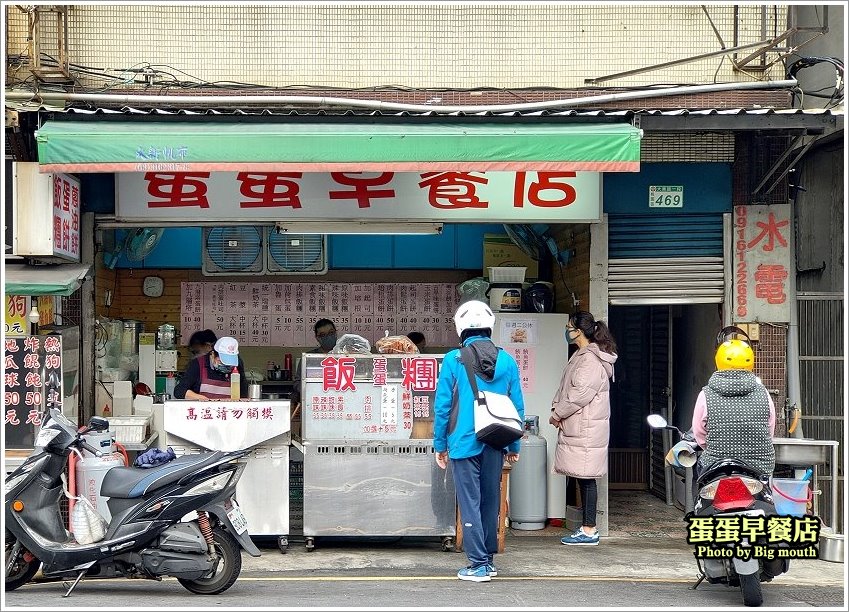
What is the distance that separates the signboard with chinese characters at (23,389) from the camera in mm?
8180

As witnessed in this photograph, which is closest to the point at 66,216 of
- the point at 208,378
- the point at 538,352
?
the point at 208,378

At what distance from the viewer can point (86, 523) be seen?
6.97m

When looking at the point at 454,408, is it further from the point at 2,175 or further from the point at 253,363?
the point at 253,363

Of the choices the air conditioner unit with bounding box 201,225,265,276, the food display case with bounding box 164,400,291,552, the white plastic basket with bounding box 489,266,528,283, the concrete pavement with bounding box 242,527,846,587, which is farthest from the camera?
the air conditioner unit with bounding box 201,225,265,276

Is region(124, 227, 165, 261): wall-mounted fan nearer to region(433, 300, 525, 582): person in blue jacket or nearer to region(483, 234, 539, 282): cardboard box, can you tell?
region(483, 234, 539, 282): cardboard box

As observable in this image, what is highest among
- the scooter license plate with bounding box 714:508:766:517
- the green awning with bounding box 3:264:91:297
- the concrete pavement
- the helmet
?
the green awning with bounding box 3:264:91:297

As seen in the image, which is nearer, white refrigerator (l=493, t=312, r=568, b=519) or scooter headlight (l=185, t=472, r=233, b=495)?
scooter headlight (l=185, t=472, r=233, b=495)

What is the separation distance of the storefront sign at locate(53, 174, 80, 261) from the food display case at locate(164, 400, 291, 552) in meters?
1.63

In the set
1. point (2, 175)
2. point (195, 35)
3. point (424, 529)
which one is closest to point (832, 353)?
point (424, 529)

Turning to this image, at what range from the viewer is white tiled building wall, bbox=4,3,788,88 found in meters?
9.89

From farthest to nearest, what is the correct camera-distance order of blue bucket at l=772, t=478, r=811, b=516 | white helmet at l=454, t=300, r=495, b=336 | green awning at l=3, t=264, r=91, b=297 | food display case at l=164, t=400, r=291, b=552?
food display case at l=164, t=400, r=291, b=552
green awning at l=3, t=264, r=91, b=297
blue bucket at l=772, t=478, r=811, b=516
white helmet at l=454, t=300, r=495, b=336

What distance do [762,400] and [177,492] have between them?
3963mm

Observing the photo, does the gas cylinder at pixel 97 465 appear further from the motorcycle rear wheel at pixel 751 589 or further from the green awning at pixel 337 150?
the motorcycle rear wheel at pixel 751 589

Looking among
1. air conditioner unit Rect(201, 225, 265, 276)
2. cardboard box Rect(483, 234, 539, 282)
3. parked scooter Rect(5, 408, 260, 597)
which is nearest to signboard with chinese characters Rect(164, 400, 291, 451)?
parked scooter Rect(5, 408, 260, 597)
